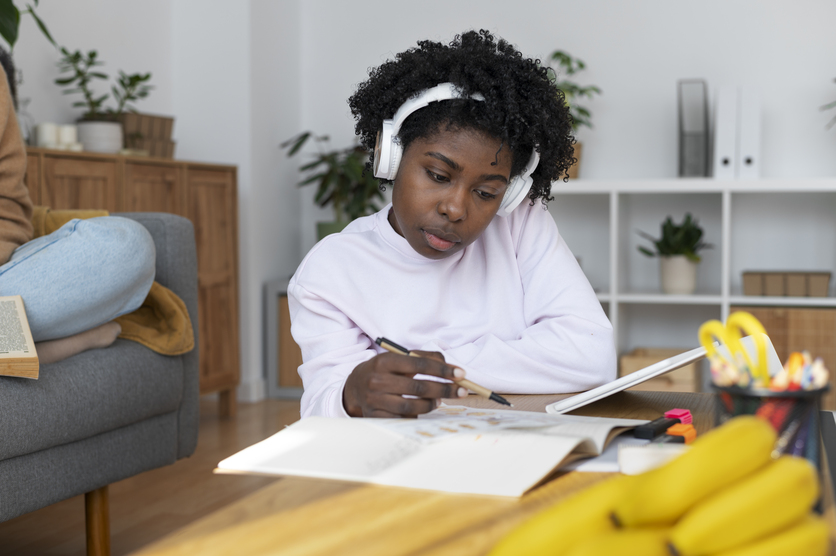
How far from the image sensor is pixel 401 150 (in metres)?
1.12

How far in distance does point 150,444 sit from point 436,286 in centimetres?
93

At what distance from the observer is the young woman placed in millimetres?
1008

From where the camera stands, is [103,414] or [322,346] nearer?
[322,346]

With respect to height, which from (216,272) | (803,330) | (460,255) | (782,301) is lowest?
(803,330)

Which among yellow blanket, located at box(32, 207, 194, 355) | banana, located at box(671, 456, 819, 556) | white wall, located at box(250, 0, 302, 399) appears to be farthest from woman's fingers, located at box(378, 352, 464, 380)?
white wall, located at box(250, 0, 302, 399)

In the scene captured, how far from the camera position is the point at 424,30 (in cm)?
391

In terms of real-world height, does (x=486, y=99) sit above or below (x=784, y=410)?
above

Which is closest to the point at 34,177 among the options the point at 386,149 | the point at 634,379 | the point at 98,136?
the point at 98,136

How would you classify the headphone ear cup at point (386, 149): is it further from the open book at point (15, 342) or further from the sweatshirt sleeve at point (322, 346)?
the open book at point (15, 342)

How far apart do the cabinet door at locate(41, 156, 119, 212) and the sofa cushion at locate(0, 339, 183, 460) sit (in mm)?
1026

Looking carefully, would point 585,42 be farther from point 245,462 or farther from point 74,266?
point 245,462

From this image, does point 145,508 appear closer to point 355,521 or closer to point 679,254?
point 355,521

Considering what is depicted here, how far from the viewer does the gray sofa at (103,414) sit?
1383mm

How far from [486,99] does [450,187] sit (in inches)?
4.8
